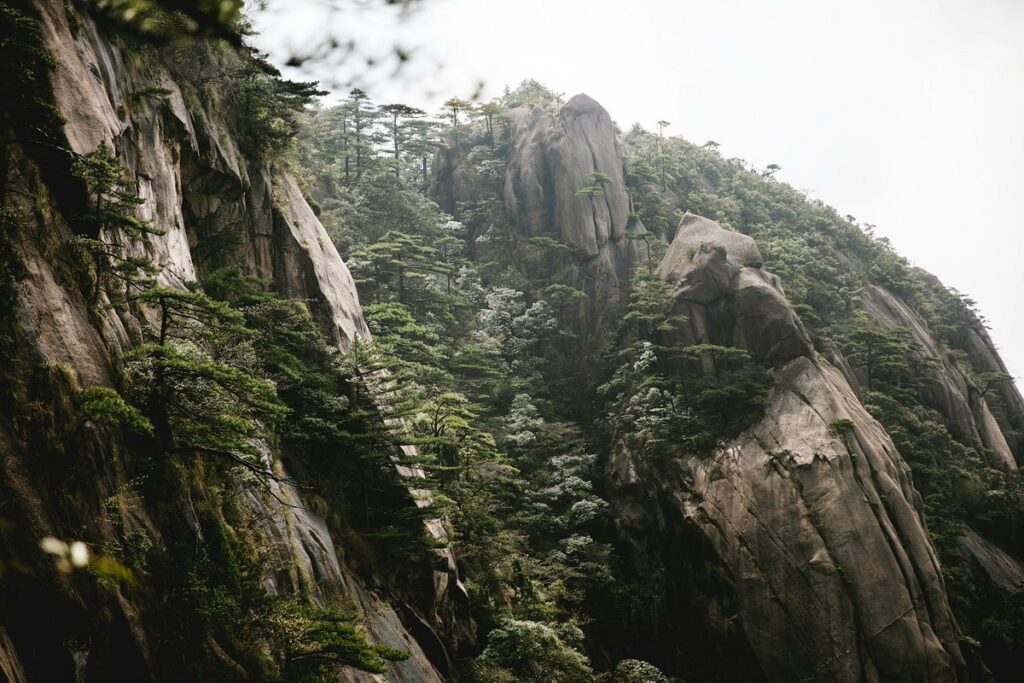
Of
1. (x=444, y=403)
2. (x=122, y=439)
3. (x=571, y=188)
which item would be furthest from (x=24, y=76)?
(x=571, y=188)

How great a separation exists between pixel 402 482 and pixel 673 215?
25075 millimetres

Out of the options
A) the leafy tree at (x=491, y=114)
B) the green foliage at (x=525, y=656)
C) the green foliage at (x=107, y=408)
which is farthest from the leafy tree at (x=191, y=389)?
the leafy tree at (x=491, y=114)

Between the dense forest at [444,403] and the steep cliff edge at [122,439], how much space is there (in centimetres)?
5

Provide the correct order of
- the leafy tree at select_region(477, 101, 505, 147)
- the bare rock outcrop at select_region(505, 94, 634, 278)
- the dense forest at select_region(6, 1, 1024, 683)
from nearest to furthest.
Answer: the dense forest at select_region(6, 1, 1024, 683)
the bare rock outcrop at select_region(505, 94, 634, 278)
the leafy tree at select_region(477, 101, 505, 147)

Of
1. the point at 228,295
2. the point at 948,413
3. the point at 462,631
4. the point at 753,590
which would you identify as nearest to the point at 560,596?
the point at 462,631

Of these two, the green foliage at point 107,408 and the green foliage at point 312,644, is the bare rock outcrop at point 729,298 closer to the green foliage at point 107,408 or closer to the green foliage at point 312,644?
the green foliage at point 312,644

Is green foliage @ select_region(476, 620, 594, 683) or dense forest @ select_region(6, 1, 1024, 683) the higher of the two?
dense forest @ select_region(6, 1, 1024, 683)

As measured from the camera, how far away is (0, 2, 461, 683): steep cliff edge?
4793 mm

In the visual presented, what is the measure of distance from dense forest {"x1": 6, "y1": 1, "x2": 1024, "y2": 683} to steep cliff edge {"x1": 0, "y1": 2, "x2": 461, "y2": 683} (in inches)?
1.8

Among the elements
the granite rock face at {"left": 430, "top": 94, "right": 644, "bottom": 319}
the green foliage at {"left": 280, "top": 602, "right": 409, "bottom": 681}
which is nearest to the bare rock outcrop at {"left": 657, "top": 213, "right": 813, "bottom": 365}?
the granite rock face at {"left": 430, "top": 94, "right": 644, "bottom": 319}

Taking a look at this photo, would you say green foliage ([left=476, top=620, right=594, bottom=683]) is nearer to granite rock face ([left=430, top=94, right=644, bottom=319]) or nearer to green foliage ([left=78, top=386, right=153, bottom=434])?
green foliage ([left=78, top=386, right=153, bottom=434])

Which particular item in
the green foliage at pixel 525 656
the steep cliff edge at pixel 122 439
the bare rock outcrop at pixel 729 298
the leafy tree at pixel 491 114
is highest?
the leafy tree at pixel 491 114

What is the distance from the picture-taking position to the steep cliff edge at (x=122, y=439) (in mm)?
4793

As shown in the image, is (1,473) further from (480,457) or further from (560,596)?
(560,596)
